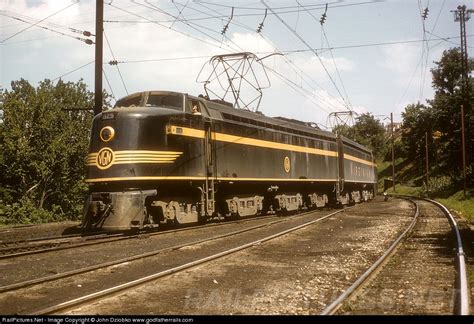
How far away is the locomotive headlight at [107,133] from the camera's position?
1245 cm

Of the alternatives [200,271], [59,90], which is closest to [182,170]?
[200,271]

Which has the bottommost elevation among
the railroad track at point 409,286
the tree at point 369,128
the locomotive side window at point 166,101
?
the railroad track at point 409,286

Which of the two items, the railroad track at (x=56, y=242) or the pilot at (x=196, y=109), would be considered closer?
the railroad track at (x=56, y=242)

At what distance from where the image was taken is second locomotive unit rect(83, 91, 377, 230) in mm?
12195

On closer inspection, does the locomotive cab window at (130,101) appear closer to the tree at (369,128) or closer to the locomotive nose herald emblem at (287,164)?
the locomotive nose herald emblem at (287,164)

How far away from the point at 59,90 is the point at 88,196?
19.7 m

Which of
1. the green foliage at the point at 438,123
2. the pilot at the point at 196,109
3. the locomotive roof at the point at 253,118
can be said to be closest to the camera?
the pilot at the point at 196,109

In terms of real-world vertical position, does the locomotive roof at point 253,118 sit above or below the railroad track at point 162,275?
above

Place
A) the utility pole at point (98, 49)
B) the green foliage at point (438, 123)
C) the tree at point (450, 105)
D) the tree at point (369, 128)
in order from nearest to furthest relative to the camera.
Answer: the utility pole at point (98, 49) < the tree at point (450, 105) < the green foliage at point (438, 123) < the tree at point (369, 128)

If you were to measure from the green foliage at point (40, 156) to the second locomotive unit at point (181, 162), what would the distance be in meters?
11.8

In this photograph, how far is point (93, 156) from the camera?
42.0 ft

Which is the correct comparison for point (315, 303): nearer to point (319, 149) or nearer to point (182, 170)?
point (182, 170)
